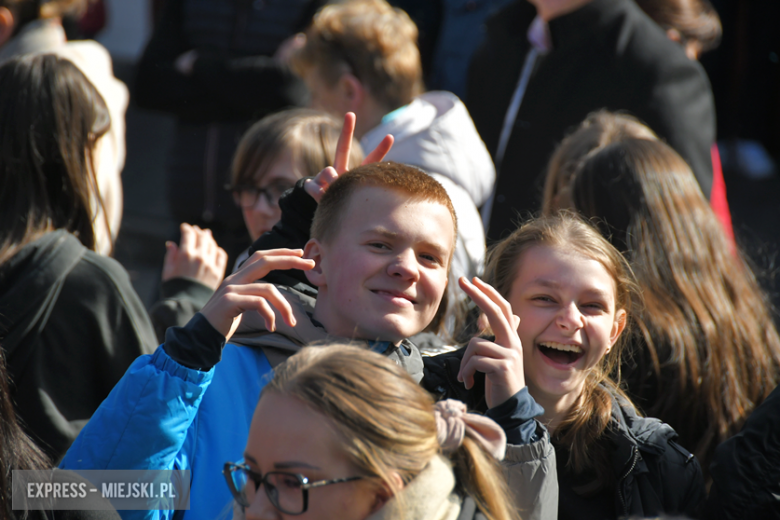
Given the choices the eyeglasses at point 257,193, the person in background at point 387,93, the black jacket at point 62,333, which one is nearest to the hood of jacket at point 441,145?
the person in background at point 387,93

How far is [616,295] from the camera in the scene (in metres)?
2.22

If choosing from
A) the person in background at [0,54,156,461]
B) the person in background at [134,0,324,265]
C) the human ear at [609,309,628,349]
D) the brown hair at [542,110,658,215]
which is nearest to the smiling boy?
the human ear at [609,309,628,349]

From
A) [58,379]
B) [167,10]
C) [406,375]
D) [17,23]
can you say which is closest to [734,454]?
[406,375]

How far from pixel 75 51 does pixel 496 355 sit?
9.70 ft

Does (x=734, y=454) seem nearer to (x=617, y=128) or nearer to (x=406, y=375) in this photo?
(x=406, y=375)

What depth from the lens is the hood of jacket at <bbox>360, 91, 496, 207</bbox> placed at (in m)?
3.30

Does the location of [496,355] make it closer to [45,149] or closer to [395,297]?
[395,297]

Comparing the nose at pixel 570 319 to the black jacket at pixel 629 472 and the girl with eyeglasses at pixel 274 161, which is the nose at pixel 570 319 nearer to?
the black jacket at pixel 629 472

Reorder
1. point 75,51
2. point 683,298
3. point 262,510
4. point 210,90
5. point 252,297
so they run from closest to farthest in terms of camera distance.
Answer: point 262,510 → point 252,297 → point 683,298 → point 75,51 → point 210,90

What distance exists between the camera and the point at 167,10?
441cm

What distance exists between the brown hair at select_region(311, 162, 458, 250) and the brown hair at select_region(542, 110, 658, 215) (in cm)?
93

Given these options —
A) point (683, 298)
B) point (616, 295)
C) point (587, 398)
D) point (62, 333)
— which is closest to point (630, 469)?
point (587, 398)

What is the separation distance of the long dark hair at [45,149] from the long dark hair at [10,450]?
33.1 inches

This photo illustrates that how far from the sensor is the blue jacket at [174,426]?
5.72 ft
